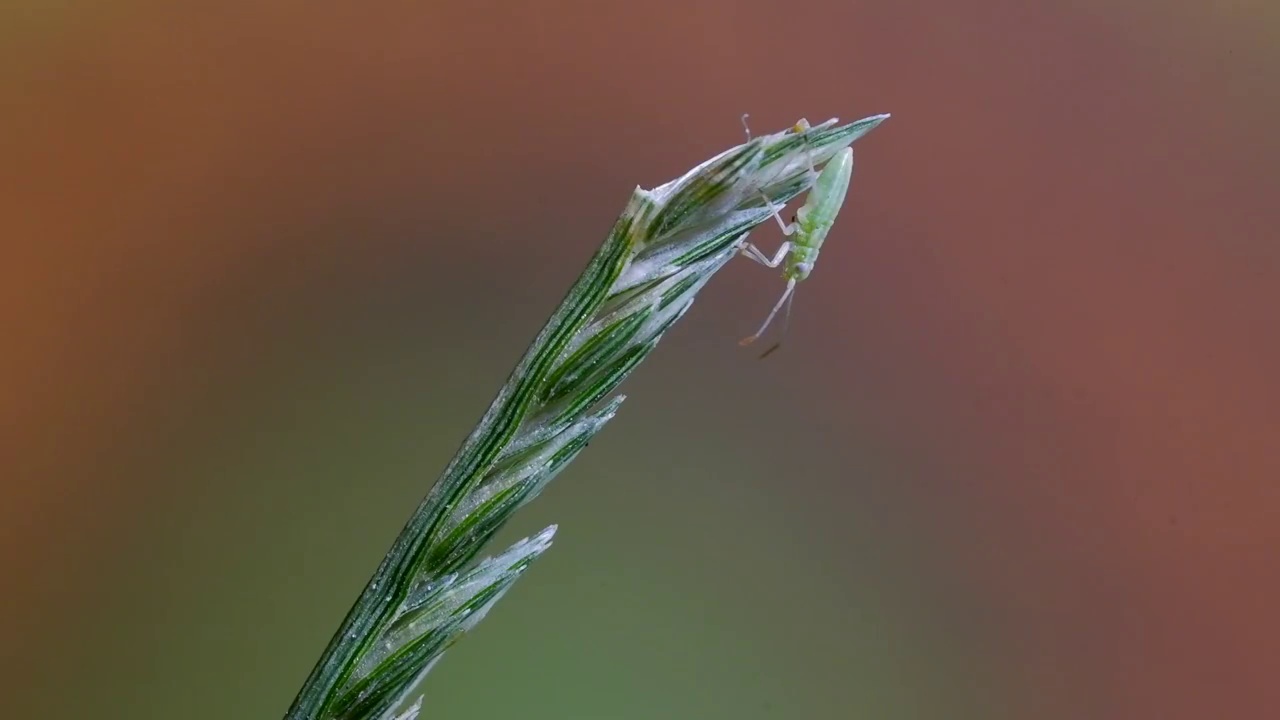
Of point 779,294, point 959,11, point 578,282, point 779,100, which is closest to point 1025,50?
point 959,11

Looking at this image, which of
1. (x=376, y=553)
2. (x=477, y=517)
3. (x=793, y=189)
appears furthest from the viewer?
(x=376, y=553)

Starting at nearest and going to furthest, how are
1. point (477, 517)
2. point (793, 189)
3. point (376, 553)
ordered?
point (477, 517) < point (793, 189) < point (376, 553)

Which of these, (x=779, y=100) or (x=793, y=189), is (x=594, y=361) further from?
(x=779, y=100)

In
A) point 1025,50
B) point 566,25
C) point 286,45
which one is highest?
point 286,45

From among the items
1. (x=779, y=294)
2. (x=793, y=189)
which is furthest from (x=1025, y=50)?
(x=793, y=189)

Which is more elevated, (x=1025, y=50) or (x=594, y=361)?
(x=594, y=361)

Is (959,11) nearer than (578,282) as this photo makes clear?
No

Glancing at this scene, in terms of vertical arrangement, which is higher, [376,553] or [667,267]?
[667,267]

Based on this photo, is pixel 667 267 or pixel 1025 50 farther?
pixel 1025 50

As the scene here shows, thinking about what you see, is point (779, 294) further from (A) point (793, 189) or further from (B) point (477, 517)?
(B) point (477, 517)
